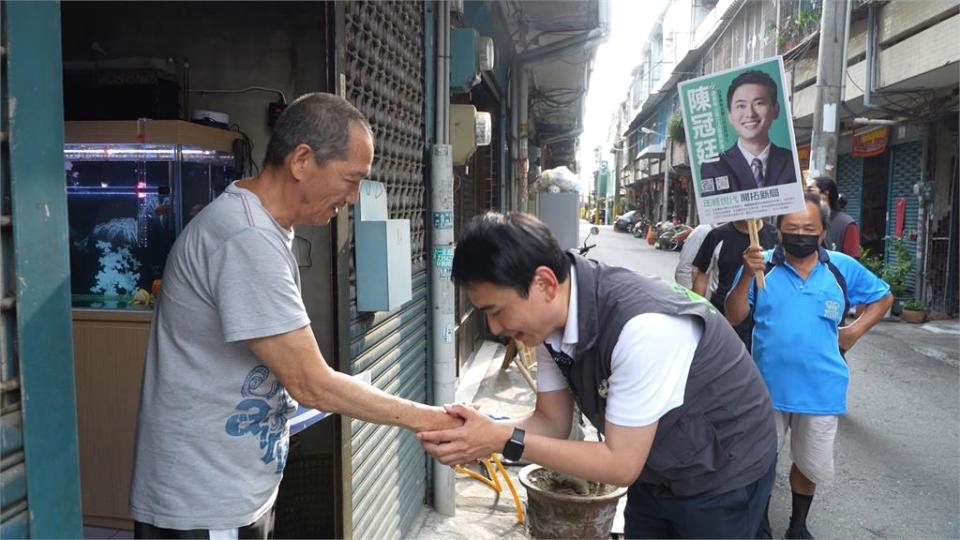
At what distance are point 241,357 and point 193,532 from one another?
525mm

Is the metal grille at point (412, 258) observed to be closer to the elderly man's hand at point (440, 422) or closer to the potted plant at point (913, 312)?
the elderly man's hand at point (440, 422)

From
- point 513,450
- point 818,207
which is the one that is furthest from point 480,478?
point 513,450

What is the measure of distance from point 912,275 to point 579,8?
9.20m

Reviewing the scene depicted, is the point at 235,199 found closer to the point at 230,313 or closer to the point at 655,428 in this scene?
the point at 230,313

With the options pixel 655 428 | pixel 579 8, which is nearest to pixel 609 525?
pixel 655 428

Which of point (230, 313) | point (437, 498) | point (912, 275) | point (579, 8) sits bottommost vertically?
point (437, 498)

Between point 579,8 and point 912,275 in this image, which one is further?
point 912,275

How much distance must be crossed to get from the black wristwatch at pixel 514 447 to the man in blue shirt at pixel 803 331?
232 centimetres

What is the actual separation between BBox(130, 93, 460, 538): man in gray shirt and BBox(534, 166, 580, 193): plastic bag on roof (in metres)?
11.3

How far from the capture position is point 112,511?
3828mm

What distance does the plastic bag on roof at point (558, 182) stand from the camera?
520 inches

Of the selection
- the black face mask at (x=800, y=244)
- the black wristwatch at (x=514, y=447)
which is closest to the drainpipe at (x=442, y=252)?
the black face mask at (x=800, y=244)

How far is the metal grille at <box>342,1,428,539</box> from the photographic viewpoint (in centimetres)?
335

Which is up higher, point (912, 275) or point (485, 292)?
point (485, 292)
